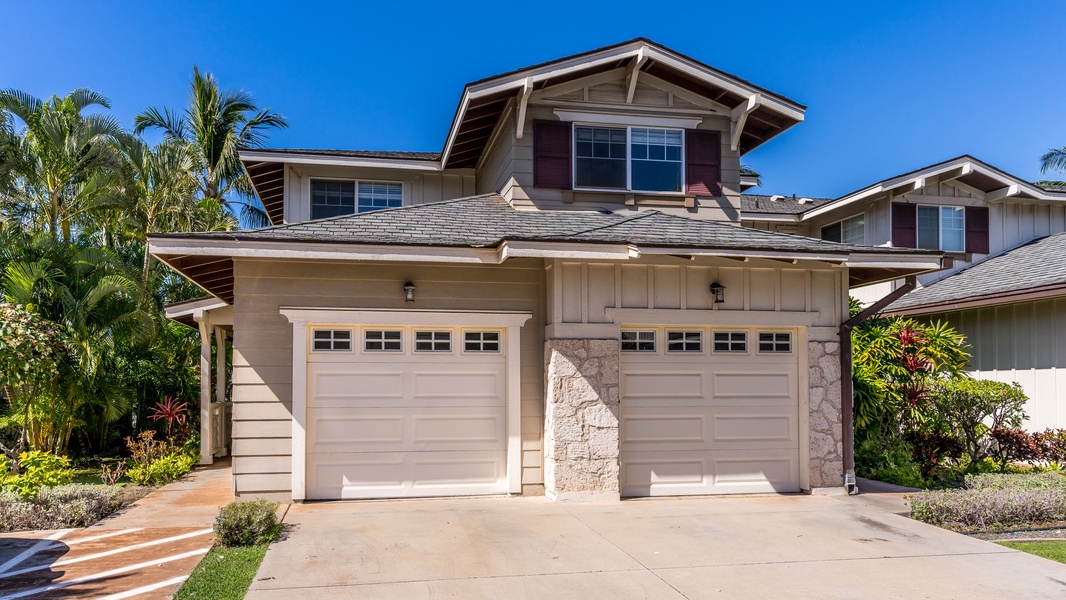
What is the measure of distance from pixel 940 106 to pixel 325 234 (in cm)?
1901

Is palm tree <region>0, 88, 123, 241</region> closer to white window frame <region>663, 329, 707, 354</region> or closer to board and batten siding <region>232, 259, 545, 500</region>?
board and batten siding <region>232, 259, 545, 500</region>

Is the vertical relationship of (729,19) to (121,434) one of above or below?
above

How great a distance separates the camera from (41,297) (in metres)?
12.3

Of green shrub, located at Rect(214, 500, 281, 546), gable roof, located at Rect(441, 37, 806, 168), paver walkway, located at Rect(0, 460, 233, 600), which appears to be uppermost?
gable roof, located at Rect(441, 37, 806, 168)

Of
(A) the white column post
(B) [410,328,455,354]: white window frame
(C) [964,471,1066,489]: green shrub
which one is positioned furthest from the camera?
(A) the white column post

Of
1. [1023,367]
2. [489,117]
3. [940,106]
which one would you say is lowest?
[1023,367]

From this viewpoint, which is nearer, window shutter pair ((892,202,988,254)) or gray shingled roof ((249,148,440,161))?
gray shingled roof ((249,148,440,161))

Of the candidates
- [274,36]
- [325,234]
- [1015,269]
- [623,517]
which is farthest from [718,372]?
[274,36]

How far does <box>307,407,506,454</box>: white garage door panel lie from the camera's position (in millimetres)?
9188

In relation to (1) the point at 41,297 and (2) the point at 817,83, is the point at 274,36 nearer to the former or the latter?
(1) the point at 41,297

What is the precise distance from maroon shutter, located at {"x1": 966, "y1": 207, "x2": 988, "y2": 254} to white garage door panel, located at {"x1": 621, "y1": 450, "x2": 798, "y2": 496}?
1027 cm

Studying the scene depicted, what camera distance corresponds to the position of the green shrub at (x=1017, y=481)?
351 inches

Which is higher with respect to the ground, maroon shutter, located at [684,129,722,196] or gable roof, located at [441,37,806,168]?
gable roof, located at [441,37,806,168]

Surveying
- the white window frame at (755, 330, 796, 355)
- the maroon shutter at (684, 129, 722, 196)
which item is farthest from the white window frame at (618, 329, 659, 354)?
the maroon shutter at (684, 129, 722, 196)
